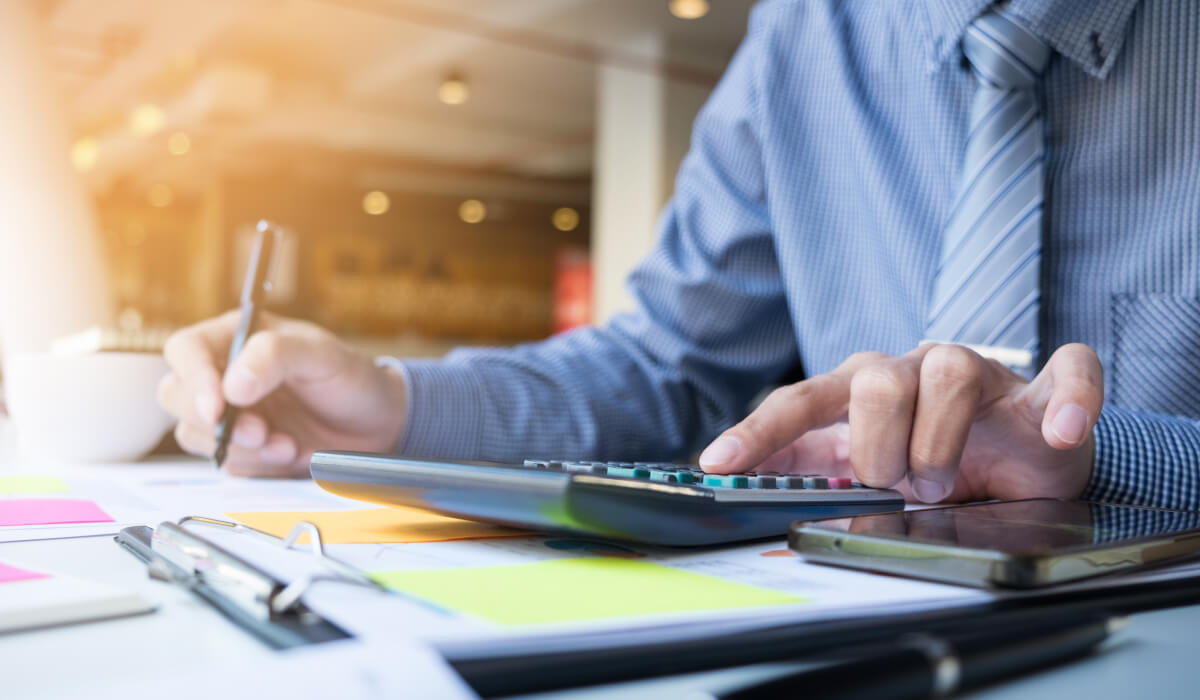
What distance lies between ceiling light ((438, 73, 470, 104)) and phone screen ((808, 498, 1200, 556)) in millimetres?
5178

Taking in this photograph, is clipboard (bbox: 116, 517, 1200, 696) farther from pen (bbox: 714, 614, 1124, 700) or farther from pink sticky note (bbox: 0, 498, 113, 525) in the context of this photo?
pink sticky note (bbox: 0, 498, 113, 525)

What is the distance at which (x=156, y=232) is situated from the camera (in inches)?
358

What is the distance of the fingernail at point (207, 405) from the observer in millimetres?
667

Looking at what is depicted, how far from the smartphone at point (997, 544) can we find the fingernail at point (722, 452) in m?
0.08

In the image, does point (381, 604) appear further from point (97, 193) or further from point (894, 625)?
point (97, 193)

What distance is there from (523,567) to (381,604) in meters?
0.07

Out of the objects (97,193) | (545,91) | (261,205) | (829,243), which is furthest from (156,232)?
(829,243)

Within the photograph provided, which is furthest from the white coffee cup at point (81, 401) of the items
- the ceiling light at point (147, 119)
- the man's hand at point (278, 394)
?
the ceiling light at point (147, 119)

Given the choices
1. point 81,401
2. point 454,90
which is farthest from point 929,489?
point 454,90

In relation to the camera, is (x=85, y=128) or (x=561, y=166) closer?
(x=85, y=128)

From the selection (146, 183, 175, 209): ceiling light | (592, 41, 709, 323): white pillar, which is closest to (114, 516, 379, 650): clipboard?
(592, 41, 709, 323): white pillar

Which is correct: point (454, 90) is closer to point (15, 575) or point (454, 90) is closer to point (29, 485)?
point (29, 485)

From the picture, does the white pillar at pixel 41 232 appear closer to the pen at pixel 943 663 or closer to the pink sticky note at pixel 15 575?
the pink sticky note at pixel 15 575

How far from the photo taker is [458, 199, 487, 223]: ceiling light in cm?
860
